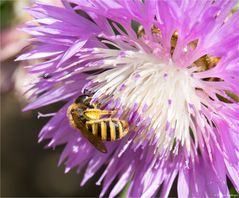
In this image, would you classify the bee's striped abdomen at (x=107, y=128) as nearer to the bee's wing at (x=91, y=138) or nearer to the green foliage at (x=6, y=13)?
the bee's wing at (x=91, y=138)

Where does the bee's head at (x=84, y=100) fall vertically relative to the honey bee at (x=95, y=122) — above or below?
above

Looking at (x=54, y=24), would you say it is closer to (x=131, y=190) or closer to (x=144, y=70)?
(x=144, y=70)

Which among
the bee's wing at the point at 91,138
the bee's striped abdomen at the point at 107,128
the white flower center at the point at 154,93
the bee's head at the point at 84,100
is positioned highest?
the white flower center at the point at 154,93

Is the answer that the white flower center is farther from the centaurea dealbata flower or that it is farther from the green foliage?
the green foliage

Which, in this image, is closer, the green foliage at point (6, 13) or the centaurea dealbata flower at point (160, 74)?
the centaurea dealbata flower at point (160, 74)

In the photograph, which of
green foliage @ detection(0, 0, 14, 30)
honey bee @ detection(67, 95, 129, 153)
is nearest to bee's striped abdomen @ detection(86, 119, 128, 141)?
honey bee @ detection(67, 95, 129, 153)

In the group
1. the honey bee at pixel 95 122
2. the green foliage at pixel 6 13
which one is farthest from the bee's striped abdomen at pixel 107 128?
the green foliage at pixel 6 13

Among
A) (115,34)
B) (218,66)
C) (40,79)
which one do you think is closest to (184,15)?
(218,66)

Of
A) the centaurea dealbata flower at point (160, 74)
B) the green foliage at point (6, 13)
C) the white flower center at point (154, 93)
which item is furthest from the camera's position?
the green foliage at point (6, 13)
